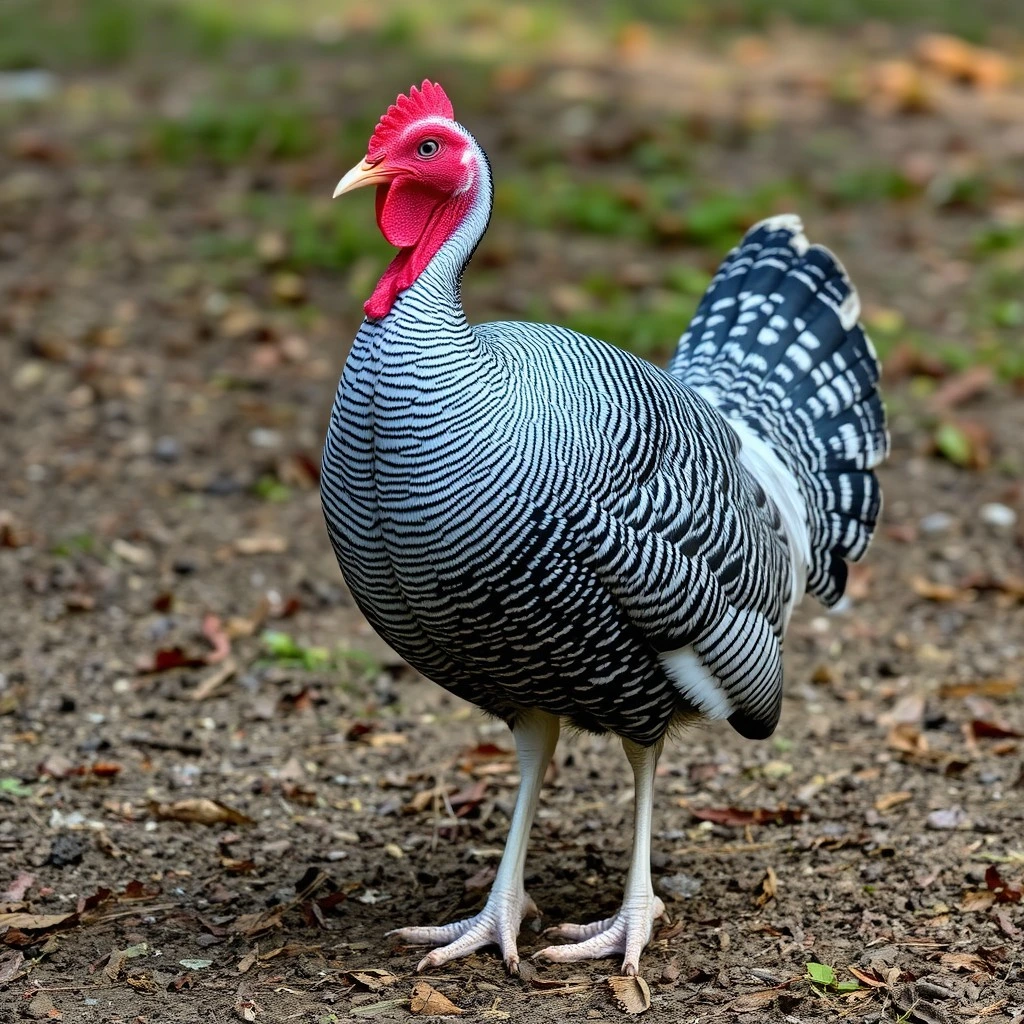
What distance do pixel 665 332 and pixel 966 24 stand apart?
667cm

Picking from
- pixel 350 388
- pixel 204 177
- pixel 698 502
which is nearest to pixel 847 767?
pixel 698 502

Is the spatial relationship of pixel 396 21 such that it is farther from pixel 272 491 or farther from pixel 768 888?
pixel 768 888

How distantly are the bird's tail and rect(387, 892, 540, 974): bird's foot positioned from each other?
1597 mm

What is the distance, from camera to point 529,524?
4074 mm

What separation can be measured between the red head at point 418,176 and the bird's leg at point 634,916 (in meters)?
1.63

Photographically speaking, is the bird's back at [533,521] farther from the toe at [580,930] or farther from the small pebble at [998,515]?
the small pebble at [998,515]

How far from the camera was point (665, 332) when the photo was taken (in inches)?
344

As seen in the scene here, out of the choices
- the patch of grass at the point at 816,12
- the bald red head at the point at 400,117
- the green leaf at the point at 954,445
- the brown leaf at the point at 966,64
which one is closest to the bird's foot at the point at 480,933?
the bald red head at the point at 400,117

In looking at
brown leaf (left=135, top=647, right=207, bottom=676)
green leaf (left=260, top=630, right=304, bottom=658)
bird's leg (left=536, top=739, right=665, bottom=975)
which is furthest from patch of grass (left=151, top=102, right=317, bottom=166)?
bird's leg (left=536, top=739, right=665, bottom=975)

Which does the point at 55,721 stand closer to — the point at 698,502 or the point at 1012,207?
the point at 698,502

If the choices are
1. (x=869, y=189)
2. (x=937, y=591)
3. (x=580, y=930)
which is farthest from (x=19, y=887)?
(x=869, y=189)

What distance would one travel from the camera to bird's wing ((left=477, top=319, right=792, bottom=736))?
418 centimetres

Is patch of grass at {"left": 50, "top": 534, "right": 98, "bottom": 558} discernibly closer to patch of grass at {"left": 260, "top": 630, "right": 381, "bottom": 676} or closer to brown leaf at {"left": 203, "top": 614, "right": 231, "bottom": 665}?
brown leaf at {"left": 203, "top": 614, "right": 231, "bottom": 665}

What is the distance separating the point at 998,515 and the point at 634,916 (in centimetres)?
365
